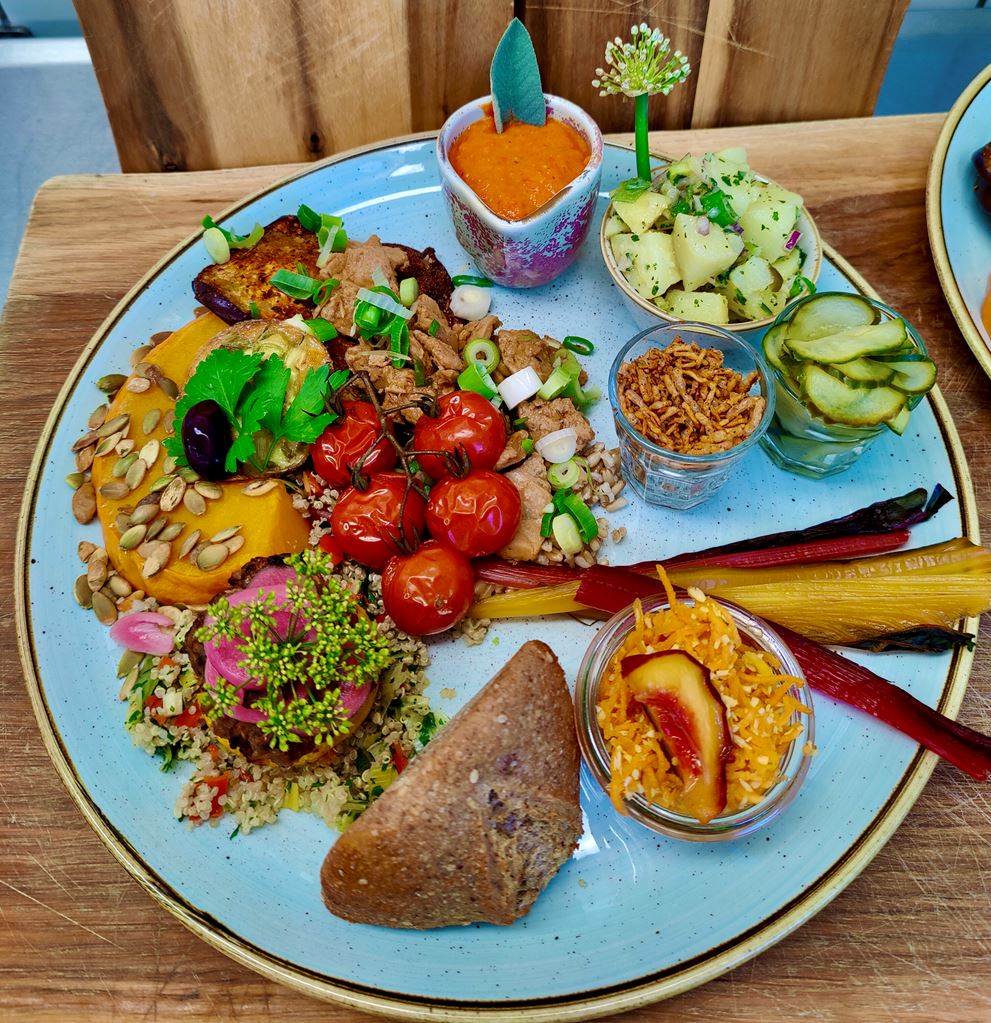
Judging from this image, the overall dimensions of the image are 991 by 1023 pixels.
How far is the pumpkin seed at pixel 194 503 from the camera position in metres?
3.07

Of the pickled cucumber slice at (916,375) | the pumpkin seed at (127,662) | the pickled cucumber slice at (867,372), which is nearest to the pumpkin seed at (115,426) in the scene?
the pumpkin seed at (127,662)

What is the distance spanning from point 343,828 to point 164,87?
3.29 metres

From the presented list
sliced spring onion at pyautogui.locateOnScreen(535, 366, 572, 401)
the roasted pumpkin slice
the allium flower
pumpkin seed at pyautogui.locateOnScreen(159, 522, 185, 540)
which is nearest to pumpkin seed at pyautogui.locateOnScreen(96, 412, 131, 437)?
the roasted pumpkin slice

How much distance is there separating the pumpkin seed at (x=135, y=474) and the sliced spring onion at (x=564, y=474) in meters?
1.46

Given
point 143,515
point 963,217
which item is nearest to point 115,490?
point 143,515

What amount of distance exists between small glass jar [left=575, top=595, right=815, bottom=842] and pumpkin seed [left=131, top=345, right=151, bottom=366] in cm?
207

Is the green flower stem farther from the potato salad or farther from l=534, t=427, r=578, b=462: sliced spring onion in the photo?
l=534, t=427, r=578, b=462: sliced spring onion

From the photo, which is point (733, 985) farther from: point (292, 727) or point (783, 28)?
point (783, 28)

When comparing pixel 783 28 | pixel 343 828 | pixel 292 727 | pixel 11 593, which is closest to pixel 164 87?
pixel 11 593

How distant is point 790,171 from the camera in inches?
157

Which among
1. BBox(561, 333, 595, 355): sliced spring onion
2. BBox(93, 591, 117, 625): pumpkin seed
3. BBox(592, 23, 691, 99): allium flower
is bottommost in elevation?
BBox(93, 591, 117, 625): pumpkin seed

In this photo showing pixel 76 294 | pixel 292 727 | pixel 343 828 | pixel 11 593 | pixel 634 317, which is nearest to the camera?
pixel 292 727

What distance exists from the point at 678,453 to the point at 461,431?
0.75 m

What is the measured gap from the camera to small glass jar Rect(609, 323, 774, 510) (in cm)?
299
